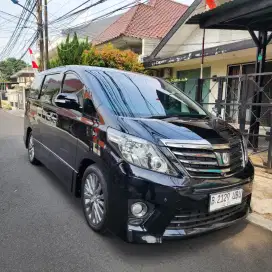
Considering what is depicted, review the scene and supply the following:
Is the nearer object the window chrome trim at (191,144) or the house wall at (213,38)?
the window chrome trim at (191,144)

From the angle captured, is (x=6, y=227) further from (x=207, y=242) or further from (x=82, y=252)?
(x=207, y=242)

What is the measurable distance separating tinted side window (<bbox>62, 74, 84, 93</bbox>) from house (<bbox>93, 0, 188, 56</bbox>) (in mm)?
11318

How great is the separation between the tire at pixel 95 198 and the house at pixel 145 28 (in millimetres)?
12527

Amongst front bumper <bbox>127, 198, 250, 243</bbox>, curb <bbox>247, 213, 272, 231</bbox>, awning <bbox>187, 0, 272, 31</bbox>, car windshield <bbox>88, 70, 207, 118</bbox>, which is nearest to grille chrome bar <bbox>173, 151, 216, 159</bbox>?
front bumper <bbox>127, 198, 250, 243</bbox>

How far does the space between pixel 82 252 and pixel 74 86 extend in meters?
2.06

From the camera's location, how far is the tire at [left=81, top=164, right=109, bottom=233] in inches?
109

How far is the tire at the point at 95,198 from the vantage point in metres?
2.77

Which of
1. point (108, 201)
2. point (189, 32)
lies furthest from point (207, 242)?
point (189, 32)

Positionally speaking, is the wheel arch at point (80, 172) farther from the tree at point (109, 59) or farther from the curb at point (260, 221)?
the tree at point (109, 59)

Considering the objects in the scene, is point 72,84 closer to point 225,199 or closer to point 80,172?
point 80,172

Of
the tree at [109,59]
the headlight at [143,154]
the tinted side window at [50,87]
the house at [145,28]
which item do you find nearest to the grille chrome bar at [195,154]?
the headlight at [143,154]

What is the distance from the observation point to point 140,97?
345 cm

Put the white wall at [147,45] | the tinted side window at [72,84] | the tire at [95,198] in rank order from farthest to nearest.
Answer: the white wall at [147,45] < the tinted side window at [72,84] < the tire at [95,198]

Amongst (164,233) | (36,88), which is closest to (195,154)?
(164,233)
